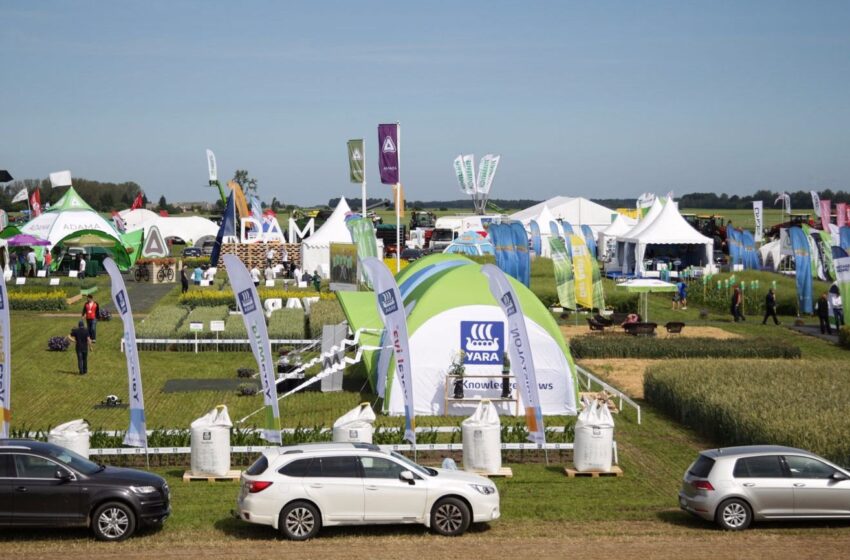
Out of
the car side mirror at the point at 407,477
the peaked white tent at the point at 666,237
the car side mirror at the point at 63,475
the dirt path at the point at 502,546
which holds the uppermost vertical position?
the peaked white tent at the point at 666,237

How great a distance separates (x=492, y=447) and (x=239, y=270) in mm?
5365

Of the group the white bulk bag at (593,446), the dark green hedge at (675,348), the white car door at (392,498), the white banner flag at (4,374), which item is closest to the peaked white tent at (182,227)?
the dark green hedge at (675,348)

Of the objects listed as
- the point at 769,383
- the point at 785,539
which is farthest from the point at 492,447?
the point at 769,383

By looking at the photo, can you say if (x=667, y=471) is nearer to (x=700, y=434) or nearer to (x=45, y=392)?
(x=700, y=434)

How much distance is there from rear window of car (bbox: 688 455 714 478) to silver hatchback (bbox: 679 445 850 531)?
25 millimetres

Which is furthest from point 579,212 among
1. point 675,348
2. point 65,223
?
point 675,348

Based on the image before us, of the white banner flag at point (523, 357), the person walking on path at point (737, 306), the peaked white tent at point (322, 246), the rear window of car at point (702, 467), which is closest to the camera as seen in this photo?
the rear window of car at point (702, 467)

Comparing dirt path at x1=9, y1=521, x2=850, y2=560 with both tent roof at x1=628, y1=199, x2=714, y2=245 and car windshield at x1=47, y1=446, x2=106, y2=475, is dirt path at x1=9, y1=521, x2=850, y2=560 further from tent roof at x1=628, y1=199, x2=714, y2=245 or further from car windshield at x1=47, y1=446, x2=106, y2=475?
tent roof at x1=628, y1=199, x2=714, y2=245

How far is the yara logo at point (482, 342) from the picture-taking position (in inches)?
956

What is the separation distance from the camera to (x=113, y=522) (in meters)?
14.5

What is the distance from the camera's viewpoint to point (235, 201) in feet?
215

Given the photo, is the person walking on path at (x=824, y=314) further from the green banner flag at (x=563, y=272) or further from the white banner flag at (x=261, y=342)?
the white banner flag at (x=261, y=342)

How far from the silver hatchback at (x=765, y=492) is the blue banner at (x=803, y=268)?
96.9ft

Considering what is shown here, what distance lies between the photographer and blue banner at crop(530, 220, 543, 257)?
7388 centimetres
